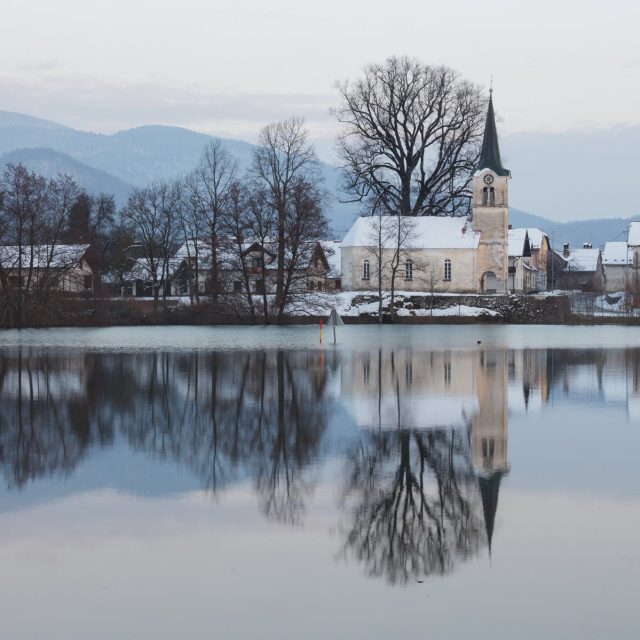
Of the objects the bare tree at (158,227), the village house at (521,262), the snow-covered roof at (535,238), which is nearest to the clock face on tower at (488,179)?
the village house at (521,262)

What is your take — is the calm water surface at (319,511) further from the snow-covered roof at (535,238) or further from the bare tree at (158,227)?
the snow-covered roof at (535,238)

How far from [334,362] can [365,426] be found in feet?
49.9

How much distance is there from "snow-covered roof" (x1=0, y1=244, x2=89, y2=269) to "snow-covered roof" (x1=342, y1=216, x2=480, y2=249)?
2209 centimetres

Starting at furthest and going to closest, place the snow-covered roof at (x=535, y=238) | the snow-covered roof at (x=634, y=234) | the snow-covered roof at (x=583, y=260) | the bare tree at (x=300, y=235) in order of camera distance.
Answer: the snow-covered roof at (x=583, y=260) → the snow-covered roof at (x=535, y=238) → the snow-covered roof at (x=634, y=234) → the bare tree at (x=300, y=235)

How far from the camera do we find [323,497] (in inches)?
477

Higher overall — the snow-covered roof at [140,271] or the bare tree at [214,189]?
the bare tree at [214,189]

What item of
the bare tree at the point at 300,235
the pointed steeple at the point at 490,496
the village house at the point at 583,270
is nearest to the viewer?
the pointed steeple at the point at 490,496

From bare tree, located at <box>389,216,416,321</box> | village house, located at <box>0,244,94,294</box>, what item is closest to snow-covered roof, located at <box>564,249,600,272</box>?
bare tree, located at <box>389,216,416,321</box>

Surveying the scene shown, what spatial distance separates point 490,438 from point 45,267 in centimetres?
5139

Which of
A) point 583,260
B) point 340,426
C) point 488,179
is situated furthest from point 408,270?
point 340,426

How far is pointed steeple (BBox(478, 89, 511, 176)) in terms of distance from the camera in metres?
77.7

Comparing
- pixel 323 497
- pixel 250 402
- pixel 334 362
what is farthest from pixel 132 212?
pixel 323 497

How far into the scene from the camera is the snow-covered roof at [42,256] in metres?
63.7

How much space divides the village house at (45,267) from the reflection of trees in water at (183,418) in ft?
107
